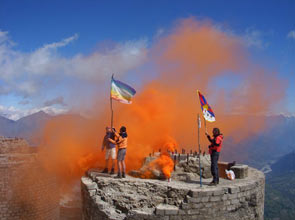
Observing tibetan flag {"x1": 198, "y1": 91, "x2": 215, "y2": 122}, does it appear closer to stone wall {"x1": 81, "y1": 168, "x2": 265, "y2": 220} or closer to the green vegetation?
stone wall {"x1": 81, "y1": 168, "x2": 265, "y2": 220}

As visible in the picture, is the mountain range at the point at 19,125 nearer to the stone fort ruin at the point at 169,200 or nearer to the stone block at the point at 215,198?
the stone fort ruin at the point at 169,200

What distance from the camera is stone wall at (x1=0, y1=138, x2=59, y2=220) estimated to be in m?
14.4

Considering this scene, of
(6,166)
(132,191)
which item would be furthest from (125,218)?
(6,166)

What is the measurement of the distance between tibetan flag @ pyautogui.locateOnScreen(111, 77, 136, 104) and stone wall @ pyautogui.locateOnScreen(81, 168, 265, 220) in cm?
327

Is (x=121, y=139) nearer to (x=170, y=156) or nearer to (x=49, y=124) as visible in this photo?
(x=170, y=156)

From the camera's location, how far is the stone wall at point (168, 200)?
24.9 feet

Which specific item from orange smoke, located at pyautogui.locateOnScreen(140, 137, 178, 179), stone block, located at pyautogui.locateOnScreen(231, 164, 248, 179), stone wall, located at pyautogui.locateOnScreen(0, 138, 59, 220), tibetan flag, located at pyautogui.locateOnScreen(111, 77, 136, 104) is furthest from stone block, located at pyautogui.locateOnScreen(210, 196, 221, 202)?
stone wall, located at pyautogui.locateOnScreen(0, 138, 59, 220)

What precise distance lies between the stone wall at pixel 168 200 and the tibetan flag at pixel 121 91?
3.27 metres

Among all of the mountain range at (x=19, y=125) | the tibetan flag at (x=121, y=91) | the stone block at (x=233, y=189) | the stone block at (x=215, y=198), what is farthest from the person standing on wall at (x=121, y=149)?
the mountain range at (x=19, y=125)

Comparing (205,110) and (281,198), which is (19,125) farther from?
(281,198)

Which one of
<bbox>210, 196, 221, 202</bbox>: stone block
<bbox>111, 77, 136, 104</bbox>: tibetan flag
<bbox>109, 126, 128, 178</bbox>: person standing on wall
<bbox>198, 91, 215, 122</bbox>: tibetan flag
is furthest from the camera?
<bbox>111, 77, 136, 104</bbox>: tibetan flag

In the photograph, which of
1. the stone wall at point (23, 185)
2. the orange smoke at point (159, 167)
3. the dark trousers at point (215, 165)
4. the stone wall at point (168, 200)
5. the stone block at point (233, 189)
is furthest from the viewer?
the stone wall at point (23, 185)

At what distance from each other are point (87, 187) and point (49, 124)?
12.5 metres

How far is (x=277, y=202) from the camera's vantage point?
68.5 meters
